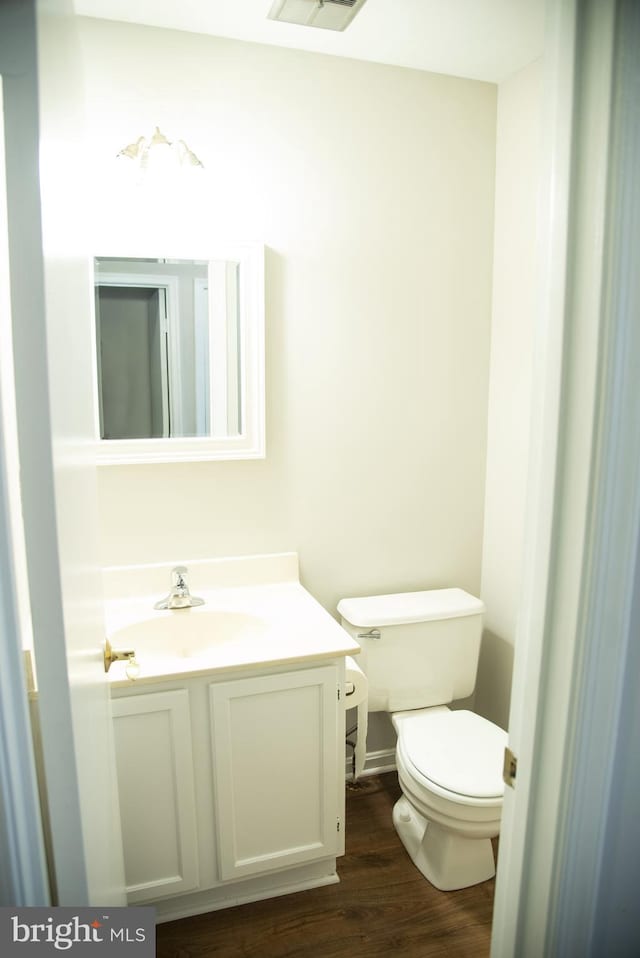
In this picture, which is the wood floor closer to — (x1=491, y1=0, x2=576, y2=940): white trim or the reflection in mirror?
(x1=491, y1=0, x2=576, y2=940): white trim

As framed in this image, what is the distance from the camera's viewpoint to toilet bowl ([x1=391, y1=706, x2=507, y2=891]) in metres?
1.65

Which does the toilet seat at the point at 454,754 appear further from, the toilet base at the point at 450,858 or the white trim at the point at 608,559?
the white trim at the point at 608,559

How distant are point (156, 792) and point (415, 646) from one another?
938 mm

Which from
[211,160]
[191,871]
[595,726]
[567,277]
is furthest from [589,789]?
[211,160]

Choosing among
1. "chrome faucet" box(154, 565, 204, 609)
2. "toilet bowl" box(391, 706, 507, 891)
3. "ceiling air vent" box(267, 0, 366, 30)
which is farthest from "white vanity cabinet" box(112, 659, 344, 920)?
"ceiling air vent" box(267, 0, 366, 30)

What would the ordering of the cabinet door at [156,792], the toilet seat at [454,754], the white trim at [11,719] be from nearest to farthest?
the white trim at [11,719] < the cabinet door at [156,792] < the toilet seat at [454,754]

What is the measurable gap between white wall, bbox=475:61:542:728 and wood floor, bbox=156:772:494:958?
68cm

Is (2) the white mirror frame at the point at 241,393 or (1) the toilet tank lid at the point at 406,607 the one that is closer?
(2) the white mirror frame at the point at 241,393

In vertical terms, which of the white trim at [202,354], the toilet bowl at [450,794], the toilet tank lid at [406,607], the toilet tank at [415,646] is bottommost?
the toilet bowl at [450,794]

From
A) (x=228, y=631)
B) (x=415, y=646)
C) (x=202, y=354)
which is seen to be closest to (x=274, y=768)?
(x=228, y=631)

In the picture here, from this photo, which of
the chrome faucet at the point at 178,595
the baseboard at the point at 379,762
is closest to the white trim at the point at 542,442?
the chrome faucet at the point at 178,595

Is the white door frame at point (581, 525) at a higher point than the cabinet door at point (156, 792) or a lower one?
higher

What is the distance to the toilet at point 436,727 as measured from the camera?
1.68m

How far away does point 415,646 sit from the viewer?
207 centimetres
